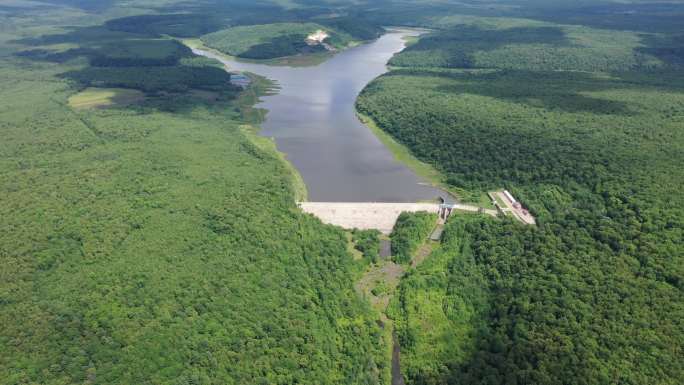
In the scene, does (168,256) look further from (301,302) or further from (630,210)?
(630,210)

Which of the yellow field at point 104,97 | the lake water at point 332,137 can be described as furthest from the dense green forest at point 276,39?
the yellow field at point 104,97

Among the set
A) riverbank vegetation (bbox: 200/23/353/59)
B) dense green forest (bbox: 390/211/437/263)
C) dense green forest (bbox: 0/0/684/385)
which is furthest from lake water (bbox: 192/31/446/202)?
riverbank vegetation (bbox: 200/23/353/59)

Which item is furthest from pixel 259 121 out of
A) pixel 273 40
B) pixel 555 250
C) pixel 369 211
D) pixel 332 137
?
pixel 273 40

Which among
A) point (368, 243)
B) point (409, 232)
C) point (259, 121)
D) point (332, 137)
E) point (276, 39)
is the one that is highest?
point (276, 39)

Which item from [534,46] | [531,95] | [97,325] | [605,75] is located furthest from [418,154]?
[534,46]

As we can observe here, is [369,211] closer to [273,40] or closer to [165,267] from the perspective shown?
[165,267]
